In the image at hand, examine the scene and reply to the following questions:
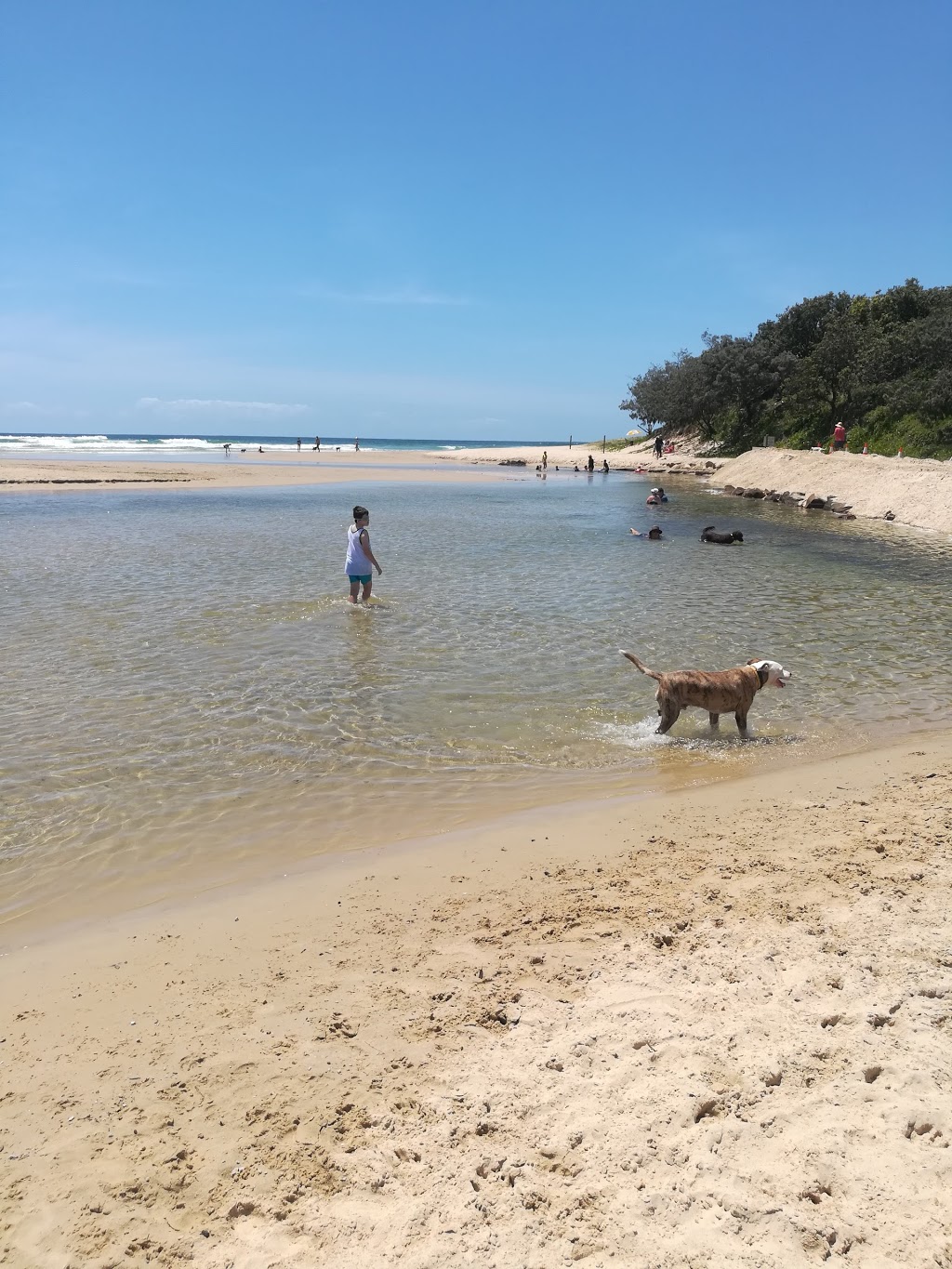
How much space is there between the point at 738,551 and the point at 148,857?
65.2 feet

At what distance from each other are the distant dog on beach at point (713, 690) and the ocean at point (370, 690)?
28cm

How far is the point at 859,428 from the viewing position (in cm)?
4869

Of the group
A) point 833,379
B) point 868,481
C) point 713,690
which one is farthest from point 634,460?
point 713,690

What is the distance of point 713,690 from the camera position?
26.2ft

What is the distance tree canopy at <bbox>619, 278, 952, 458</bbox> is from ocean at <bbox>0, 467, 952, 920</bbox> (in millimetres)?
27603

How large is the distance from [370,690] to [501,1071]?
254 inches

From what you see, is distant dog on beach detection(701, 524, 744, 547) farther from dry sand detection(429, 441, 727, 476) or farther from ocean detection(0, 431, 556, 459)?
ocean detection(0, 431, 556, 459)

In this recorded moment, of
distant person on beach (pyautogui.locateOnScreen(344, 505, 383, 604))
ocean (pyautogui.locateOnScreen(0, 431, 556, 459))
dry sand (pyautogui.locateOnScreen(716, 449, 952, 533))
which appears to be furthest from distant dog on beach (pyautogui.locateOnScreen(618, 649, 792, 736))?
ocean (pyautogui.locateOnScreen(0, 431, 556, 459))

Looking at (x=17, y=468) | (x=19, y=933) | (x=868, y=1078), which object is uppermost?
(x=17, y=468)

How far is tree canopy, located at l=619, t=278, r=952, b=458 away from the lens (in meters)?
44.2

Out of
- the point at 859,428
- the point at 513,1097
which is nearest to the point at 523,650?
the point at 513,1097

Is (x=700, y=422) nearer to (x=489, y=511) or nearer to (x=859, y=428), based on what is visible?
(x=859, y=428)

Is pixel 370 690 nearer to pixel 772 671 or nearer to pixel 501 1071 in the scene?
pixel 772 671

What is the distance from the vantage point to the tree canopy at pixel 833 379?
4416cm
